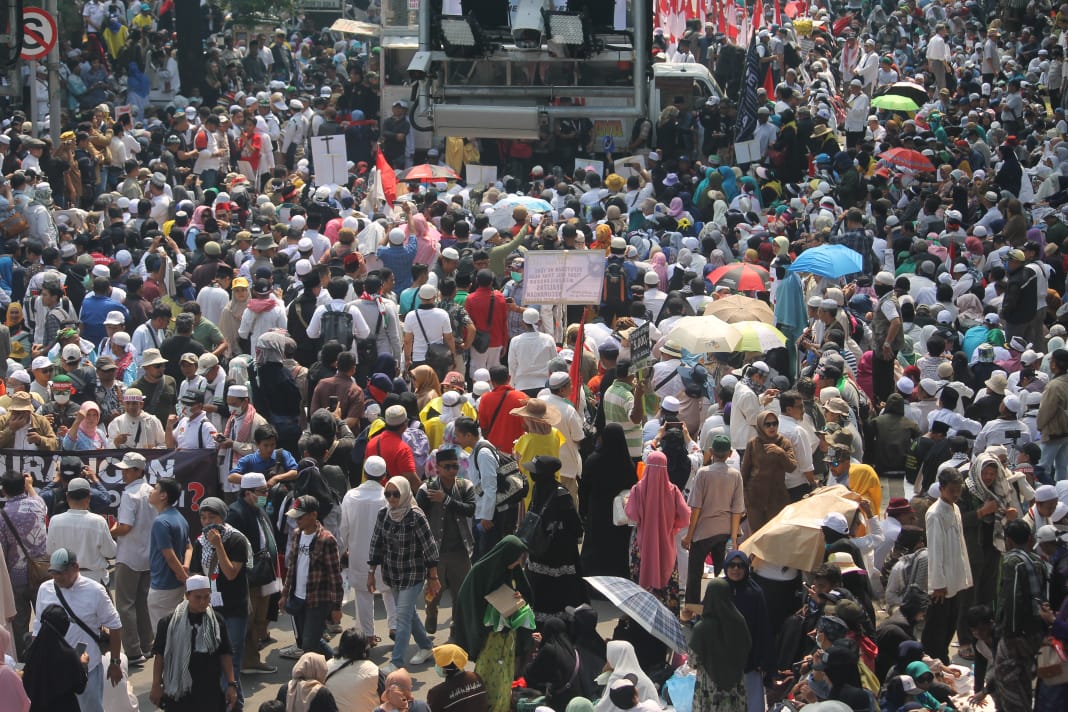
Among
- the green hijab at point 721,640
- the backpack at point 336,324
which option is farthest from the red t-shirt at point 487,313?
the green hijab at point 721,640

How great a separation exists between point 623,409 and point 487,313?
8.05 feet

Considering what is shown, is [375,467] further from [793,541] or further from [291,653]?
[793,541]

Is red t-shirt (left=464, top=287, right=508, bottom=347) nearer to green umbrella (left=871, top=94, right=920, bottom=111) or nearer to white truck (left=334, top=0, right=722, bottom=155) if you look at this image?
white truck (left=334, top=0, right=722, bottom=155)

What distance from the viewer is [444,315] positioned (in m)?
13.7

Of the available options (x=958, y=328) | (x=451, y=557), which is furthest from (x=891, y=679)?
(x=958, y=328)

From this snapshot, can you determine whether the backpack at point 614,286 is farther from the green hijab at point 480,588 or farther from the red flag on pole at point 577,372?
the green hijab at point 480,588

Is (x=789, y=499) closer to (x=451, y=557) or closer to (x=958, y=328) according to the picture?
(x=451, y=557)

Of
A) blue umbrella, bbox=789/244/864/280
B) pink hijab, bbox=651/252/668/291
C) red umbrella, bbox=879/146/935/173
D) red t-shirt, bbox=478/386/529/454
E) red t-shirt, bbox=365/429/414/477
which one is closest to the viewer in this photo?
red t-shirt, bbox=365/429/414/477

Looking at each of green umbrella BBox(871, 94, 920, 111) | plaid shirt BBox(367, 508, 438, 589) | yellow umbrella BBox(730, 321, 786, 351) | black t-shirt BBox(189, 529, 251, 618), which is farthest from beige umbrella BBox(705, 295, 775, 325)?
green umbrella BBox(871, 94, 920, 111)

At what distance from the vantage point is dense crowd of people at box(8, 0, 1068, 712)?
9.24m

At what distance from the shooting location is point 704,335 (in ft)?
42.8

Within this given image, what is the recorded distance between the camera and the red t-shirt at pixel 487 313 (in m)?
14.2

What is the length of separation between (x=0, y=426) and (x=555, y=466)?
4.07 metres

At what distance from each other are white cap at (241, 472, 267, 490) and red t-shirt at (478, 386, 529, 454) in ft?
6.73
